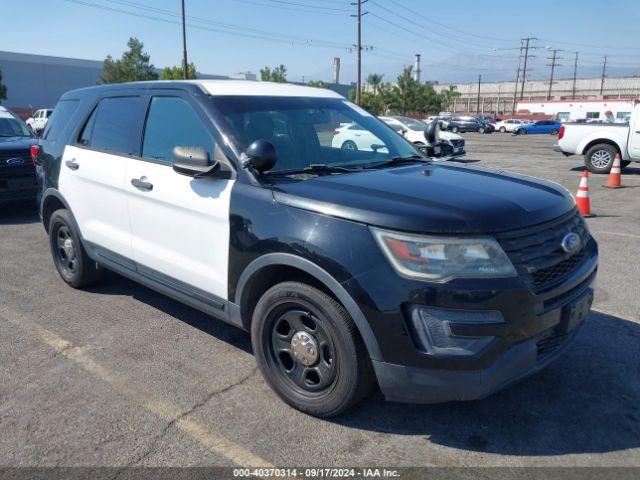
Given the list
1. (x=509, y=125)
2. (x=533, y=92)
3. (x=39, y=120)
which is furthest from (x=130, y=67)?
(x=533, y=92)

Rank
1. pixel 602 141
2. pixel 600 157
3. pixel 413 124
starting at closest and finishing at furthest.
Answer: pixel 602 141
pixel 600 157
pixel 413 124

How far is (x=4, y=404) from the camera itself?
3.25 metres

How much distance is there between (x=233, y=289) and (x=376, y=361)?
1083mm

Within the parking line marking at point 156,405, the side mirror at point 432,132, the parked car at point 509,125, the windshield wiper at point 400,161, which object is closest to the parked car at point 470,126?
the parked car at point 509,125

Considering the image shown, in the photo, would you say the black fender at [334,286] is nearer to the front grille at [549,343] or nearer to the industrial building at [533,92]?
the front grille at [549,343]

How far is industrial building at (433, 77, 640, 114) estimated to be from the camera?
87.8 m

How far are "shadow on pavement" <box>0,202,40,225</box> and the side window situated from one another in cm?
558

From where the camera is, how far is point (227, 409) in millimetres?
3189

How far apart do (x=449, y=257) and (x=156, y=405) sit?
1931 millimetres

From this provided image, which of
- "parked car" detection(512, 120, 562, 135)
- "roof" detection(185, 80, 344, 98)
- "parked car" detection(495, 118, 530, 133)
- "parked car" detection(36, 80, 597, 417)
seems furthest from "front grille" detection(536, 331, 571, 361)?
"parked car" detection(495, 118, 530, 133)

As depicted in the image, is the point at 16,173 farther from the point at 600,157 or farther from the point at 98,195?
the point at 600,157

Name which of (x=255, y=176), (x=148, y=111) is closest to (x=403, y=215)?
(x=255, y=176)

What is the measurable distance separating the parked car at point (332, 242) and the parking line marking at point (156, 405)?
465 millimetres

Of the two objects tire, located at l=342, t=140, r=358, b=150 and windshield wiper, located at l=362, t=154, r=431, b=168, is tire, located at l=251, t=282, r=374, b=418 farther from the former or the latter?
tire, located at l=342, t=140, r=358, b=150
